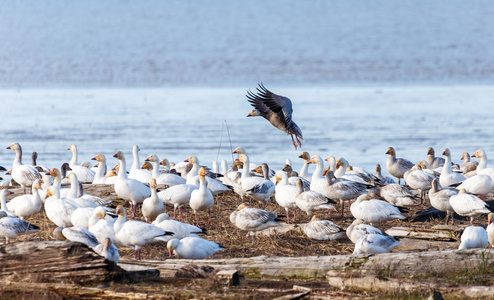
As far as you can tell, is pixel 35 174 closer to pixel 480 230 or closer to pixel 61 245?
pixel 61 245

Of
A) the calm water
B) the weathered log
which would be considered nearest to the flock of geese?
the weathered log

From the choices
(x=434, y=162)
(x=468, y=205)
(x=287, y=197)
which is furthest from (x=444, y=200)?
(x=434, y=162)

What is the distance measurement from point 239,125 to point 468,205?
47.3ft

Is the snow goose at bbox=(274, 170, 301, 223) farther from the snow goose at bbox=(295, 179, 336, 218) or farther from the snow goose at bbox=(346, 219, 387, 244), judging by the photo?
the snow goose at bbox=(346, 219, 387, 244)

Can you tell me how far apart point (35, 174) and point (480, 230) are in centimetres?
768

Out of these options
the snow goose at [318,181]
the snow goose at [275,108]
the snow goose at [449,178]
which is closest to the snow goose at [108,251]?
the snow goose at [318,181]

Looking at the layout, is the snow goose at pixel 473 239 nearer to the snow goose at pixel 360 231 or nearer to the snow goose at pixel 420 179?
the snow goose at pixel 360 231

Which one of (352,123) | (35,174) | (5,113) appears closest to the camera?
(35,174)

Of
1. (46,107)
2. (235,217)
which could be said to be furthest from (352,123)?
(235,217)

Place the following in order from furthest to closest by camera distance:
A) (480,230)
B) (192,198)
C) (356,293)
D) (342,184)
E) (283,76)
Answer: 1. (283,76)
2. (342,184)
3. (192,198)
4. (480,230)
5. (356,293)

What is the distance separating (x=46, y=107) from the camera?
29188mm

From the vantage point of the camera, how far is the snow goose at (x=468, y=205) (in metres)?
9.72

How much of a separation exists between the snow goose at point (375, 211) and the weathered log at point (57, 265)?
168 inches

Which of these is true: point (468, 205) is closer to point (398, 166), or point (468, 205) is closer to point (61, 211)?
point (398, 166)
